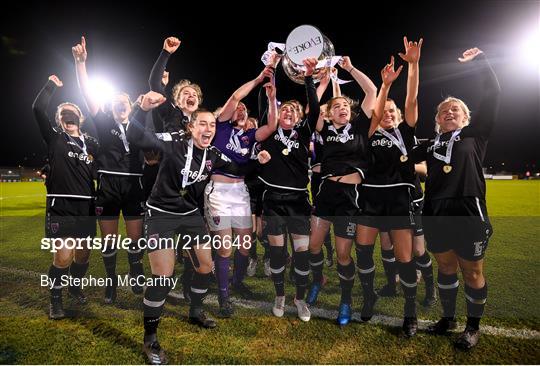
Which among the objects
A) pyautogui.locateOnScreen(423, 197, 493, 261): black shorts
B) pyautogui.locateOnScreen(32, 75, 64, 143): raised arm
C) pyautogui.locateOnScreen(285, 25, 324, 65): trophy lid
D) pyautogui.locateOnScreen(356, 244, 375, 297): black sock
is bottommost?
pyautogui.locateOnScreen(356, 244, 375, 297): black sock

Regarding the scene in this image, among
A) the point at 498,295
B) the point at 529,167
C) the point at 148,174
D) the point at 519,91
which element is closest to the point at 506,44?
the point at 519,91

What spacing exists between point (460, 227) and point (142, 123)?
3153mm

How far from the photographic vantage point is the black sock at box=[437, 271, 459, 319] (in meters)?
3.57

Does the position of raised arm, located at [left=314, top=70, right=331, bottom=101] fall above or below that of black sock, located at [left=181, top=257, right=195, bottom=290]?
above

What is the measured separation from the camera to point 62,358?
3.04 m

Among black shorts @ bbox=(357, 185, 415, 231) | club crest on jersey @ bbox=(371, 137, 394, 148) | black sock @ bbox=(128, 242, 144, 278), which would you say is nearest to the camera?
black shorts @ bbox=(357, 185, 415, 231)

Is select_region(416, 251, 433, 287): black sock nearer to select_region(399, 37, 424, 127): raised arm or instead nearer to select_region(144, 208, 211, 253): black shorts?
select_region(399, 37, 424, 127): raised arm

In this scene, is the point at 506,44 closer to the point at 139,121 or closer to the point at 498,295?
the point at 498,295

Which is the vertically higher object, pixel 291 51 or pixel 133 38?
pixel 133 38

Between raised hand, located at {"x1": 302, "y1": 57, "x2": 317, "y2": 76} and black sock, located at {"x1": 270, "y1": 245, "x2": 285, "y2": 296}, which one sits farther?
black sock, located at {"x1": 270, "y1": 245, "x2": 285, "y2": 296}

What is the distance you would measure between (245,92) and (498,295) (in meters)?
4.07

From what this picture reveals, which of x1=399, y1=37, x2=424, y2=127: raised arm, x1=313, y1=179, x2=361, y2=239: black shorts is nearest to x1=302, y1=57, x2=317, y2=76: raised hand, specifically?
x1=399, y1=37, x2=424, y2=127: raised arm

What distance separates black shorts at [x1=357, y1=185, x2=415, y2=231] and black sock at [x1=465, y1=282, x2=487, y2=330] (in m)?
0.83

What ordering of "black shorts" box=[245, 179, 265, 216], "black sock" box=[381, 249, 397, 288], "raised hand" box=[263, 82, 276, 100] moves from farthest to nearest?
"black shorts" box=[245, 179, 265, 216], "black sock" box=[381, 249, 397, 288], "raised hand" box=[263, 82, 276, 100]
